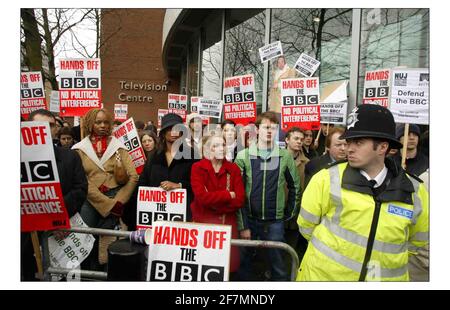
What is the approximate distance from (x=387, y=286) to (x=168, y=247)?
1.39 m

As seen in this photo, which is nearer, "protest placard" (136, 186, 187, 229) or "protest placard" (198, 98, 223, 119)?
"protest placard" (136, 186, 187, 229)

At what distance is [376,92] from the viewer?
5.01 meters

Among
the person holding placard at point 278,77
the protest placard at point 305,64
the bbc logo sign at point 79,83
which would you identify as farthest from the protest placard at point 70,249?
the person holding placard at point 278,77

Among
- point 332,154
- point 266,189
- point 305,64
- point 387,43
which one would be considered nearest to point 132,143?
point 266,189

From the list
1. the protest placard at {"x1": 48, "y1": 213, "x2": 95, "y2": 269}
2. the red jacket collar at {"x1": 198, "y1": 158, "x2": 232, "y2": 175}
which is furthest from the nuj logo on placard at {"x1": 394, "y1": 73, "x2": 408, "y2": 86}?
the protest placard at {"x1": 48, "y1": 213, "x2": 95, "y2": 269}

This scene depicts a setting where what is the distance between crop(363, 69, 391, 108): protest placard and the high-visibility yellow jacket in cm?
285

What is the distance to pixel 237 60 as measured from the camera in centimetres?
1022

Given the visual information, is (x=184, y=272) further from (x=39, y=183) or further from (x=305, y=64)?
(x=305, y=64)

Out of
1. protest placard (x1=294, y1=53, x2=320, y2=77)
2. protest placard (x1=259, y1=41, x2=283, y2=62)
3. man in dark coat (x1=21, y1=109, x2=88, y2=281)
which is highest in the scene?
protest placard (x1=259, y1=41, x2=283, y2=62)

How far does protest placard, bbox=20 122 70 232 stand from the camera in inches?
105

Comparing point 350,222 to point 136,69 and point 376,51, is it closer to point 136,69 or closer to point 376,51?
point 376,51

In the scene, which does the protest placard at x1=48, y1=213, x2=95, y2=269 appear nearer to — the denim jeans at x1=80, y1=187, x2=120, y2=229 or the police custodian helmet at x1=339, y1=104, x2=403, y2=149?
the denim jeans at x1=80, y1=187, x2=120, y2=229
